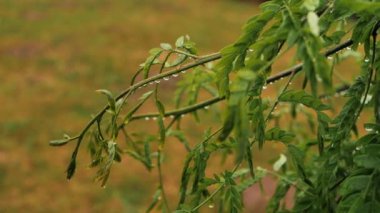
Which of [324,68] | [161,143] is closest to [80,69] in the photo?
[161,143]

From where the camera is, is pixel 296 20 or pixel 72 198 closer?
pixel 296 20

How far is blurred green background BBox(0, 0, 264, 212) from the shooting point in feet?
31.9

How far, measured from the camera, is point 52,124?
1238cm

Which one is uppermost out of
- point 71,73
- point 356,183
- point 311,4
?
point 71,73

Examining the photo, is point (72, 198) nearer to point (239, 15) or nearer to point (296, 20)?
point (296, 20)

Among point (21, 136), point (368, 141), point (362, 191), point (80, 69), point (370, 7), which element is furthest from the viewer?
point (80, 69)

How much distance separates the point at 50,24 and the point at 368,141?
18.6 m

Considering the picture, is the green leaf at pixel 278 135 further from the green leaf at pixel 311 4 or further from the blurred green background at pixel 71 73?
the blurred green background at pixel 71 73

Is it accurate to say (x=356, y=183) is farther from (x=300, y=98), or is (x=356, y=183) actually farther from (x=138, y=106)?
(x=138, y=106)

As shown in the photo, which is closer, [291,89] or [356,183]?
[356,183]

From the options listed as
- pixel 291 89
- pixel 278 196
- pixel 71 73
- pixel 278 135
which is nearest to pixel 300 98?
pixel 291 89

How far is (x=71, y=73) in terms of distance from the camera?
15.7 m

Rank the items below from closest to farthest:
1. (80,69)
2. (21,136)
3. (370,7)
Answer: (370,7)
(21,136)
(80,69)

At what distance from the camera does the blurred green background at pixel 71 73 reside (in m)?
9.73
